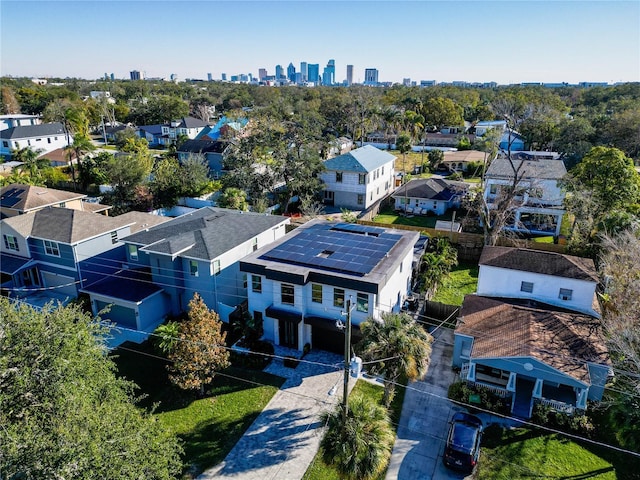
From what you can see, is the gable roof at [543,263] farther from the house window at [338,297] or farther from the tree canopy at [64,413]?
the tree canopy at [64,413]

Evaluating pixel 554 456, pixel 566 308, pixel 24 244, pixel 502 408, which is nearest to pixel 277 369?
pixel 502 408

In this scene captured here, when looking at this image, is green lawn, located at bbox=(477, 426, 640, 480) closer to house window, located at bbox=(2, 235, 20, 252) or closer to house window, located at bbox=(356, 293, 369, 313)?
house window, located at bbox=(356, 293, 369, 313)

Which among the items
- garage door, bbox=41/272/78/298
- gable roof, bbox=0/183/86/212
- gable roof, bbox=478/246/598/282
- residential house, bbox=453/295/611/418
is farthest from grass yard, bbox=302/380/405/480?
gable roof, bbox=0/183/86/212

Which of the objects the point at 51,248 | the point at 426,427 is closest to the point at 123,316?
the point at 51,248

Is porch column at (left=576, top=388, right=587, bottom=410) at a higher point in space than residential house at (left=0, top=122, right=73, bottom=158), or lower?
lower

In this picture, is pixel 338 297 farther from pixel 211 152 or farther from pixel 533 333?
pixel 211 152

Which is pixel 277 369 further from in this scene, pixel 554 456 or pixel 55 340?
pixel 554 456
